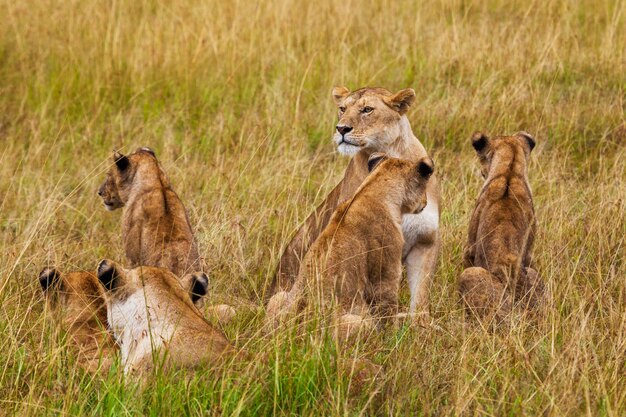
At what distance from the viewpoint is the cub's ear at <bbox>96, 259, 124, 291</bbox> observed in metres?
4.88

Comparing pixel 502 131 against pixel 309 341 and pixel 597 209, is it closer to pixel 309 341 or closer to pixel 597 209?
pixel 597 209

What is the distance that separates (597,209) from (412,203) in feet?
5.36

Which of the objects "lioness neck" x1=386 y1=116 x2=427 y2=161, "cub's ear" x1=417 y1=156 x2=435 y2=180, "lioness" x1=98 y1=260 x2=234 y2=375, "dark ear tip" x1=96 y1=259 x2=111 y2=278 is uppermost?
"dark ear tip" x1=96 y1=259 x2=111 y2=278

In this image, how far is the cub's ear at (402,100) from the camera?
6.62 metres

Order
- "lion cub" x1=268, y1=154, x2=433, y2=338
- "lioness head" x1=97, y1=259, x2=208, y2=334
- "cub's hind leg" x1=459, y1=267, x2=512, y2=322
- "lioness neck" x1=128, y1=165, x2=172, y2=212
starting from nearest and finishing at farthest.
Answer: "lioness head" x1=97, y1=259, x2=208, y2=334 < "lion cub" x1=268, y1=154, x2=433, y2=338 < "cub's hind leg" x1=459, y1=267, x2=512, y2=322 < "lioness neck" x1=128, y1=165, x2=172, y2=212

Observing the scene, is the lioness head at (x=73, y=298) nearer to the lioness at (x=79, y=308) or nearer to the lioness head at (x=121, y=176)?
the lioness at (x=79, y=308)

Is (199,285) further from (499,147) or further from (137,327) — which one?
(499,147)

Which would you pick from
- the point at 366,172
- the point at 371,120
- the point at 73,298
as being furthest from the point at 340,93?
the point at 73,298

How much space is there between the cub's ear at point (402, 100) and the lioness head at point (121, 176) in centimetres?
134

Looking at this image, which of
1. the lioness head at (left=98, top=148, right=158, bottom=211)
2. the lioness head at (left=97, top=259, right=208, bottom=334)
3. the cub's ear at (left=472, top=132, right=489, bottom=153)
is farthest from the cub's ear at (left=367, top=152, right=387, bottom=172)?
the lioness head at (left=97, top=259, right=208, bottom=334)

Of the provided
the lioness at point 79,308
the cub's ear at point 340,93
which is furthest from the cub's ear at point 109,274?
the cub's ear at point 340,93

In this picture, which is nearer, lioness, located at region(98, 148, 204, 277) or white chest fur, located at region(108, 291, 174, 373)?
white chest fur, located at region(108, 291, 174, 373)

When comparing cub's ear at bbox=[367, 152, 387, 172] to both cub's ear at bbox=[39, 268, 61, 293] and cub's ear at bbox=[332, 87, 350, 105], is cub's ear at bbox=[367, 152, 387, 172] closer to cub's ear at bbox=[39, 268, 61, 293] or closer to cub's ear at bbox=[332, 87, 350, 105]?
cub's ear at bbox=[332, 87, 350, 105]

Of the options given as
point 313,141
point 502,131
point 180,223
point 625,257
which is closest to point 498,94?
point 502,131
